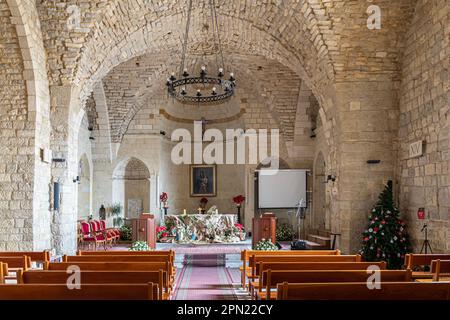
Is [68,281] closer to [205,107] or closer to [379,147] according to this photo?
[379,147]

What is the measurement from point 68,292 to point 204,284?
16.8 feet

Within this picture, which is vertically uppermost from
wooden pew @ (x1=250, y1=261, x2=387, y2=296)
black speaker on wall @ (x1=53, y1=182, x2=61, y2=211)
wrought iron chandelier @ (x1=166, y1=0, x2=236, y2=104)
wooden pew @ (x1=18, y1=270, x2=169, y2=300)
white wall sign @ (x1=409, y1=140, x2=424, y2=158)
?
wrought iron chandelier @ (x1=166, y1=0, x2=236, y2=104)

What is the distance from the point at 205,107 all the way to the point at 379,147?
9341mm

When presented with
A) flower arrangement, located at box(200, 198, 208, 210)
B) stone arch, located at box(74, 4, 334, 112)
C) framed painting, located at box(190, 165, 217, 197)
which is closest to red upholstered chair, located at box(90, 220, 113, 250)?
stone arch, located at box(74, 4, 334, 112)

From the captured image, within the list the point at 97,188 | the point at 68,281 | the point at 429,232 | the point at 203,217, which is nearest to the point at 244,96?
the point at 203,217

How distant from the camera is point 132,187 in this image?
17.5 meters

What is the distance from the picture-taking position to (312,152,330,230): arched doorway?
50.9ft

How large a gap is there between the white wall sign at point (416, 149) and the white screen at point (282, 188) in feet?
23.5

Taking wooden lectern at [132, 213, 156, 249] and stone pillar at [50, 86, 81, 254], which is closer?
stone pillar at [50, 86, 81, 254]

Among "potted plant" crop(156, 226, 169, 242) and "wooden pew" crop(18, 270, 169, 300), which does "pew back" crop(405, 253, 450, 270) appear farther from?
"potted plant" crop(156, 226, 169, 242)

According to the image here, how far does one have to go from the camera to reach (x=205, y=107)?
18.2 meters

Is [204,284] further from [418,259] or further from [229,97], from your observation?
[229,97]

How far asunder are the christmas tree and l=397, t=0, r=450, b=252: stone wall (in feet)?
0.81

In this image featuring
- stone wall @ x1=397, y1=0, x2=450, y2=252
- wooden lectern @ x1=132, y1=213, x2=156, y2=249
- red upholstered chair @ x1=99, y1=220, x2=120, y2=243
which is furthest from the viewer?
red upholstered chair @ x1=99, y1=220, x2=120, y2=243
